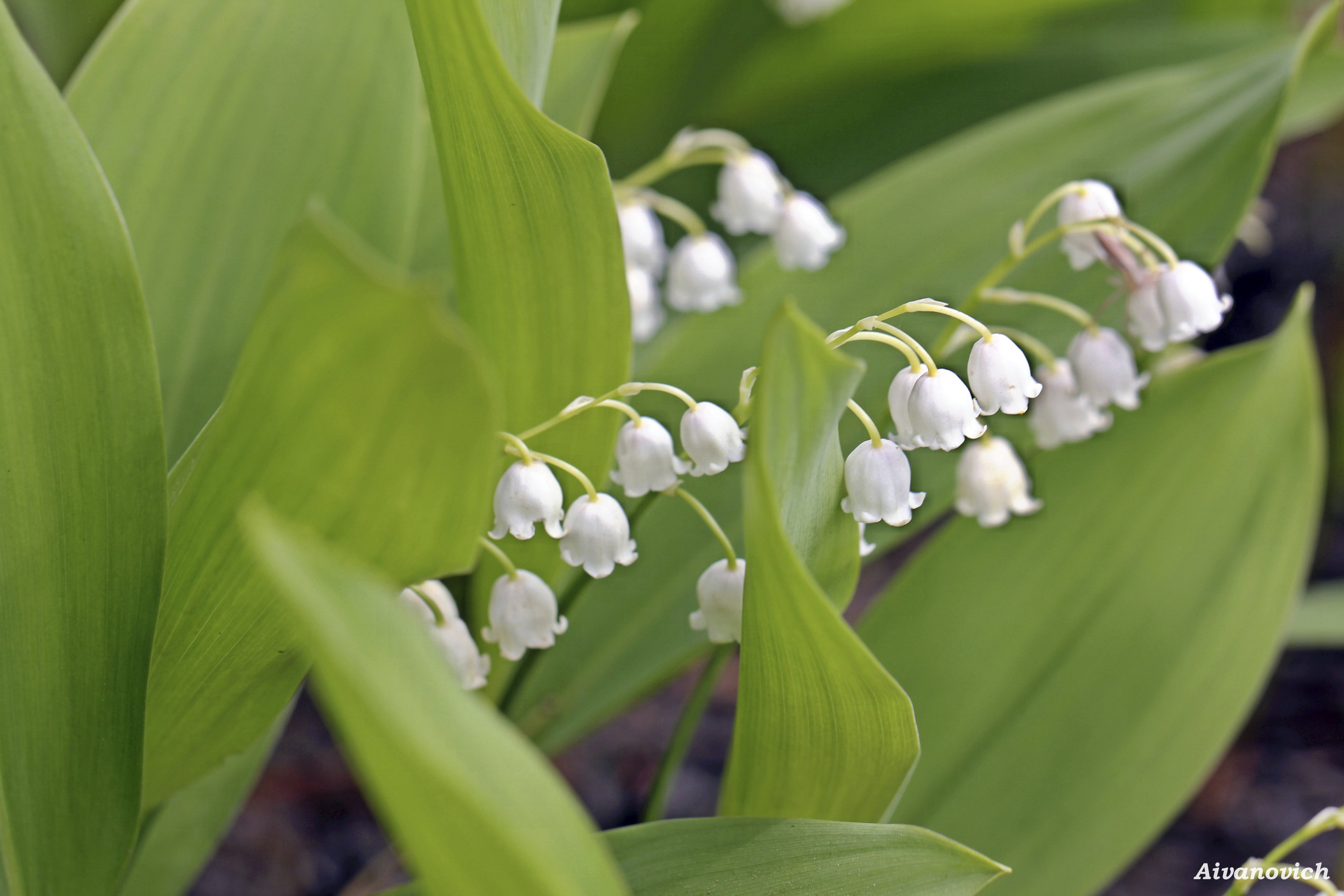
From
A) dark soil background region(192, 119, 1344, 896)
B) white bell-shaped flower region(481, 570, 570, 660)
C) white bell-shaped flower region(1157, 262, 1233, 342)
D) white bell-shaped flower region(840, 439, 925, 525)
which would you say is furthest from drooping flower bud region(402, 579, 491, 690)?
dark soil background region(192, 119, 1344, 896)

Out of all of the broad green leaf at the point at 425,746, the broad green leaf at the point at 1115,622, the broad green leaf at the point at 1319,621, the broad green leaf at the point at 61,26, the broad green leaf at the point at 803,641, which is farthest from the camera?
the broad green leaf at the point at 61,26

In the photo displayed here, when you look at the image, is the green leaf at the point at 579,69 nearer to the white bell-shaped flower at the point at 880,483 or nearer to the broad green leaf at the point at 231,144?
the broad green leaf at the point at 231,144

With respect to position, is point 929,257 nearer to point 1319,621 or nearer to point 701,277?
point 701,277

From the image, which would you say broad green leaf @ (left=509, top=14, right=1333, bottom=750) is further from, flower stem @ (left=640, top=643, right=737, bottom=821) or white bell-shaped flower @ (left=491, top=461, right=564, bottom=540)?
white bell-shaped flower @ (left=491, top=461, right=564, bottom=540)

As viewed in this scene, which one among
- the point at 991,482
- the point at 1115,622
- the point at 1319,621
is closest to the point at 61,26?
the point at 991,482

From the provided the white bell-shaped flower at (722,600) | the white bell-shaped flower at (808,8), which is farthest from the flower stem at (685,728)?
the white bell-shaped flower at (808,8)

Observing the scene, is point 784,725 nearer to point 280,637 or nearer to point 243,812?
point 280,637
